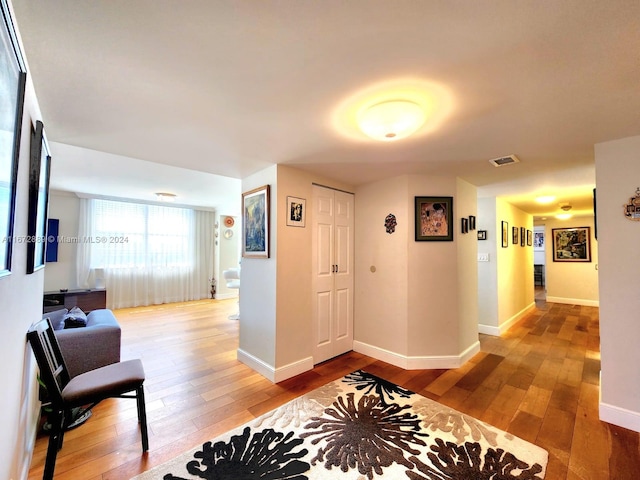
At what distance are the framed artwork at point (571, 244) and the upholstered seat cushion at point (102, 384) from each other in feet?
28.4

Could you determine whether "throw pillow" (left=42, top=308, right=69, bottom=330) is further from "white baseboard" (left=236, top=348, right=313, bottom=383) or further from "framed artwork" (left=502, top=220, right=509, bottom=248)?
"framed artwork" (left=502, top=220, right=509, bottom=248)

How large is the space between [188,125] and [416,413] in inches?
111

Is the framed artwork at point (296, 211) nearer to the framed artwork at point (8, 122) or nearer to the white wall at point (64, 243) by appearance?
the framed artwork at point (8, 122)

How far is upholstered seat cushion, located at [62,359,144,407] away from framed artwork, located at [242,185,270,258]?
1.45 m

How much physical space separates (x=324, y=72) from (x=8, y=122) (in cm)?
127

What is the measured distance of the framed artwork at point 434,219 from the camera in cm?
316

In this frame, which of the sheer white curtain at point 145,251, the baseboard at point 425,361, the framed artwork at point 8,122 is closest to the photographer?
the framed artwork at point 8,122

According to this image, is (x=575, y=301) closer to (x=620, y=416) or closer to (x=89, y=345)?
(x=620, y=416)

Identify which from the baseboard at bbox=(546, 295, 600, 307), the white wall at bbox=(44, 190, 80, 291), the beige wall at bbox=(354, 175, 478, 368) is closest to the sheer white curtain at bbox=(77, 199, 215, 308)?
the white wall at bbox=(44, 190, 80, 291)

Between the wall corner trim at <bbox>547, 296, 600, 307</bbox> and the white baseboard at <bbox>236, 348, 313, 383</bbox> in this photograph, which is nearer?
the white baseboard at <bbox>236, 348, 313, 383</bbox>

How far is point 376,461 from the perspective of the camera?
5.64 feet

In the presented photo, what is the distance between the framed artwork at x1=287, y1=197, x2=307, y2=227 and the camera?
289 cm

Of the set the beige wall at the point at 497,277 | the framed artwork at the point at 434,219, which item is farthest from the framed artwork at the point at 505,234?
the framed artwork at the point at 434,219

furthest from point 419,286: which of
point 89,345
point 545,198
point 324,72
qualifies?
point 89,345
